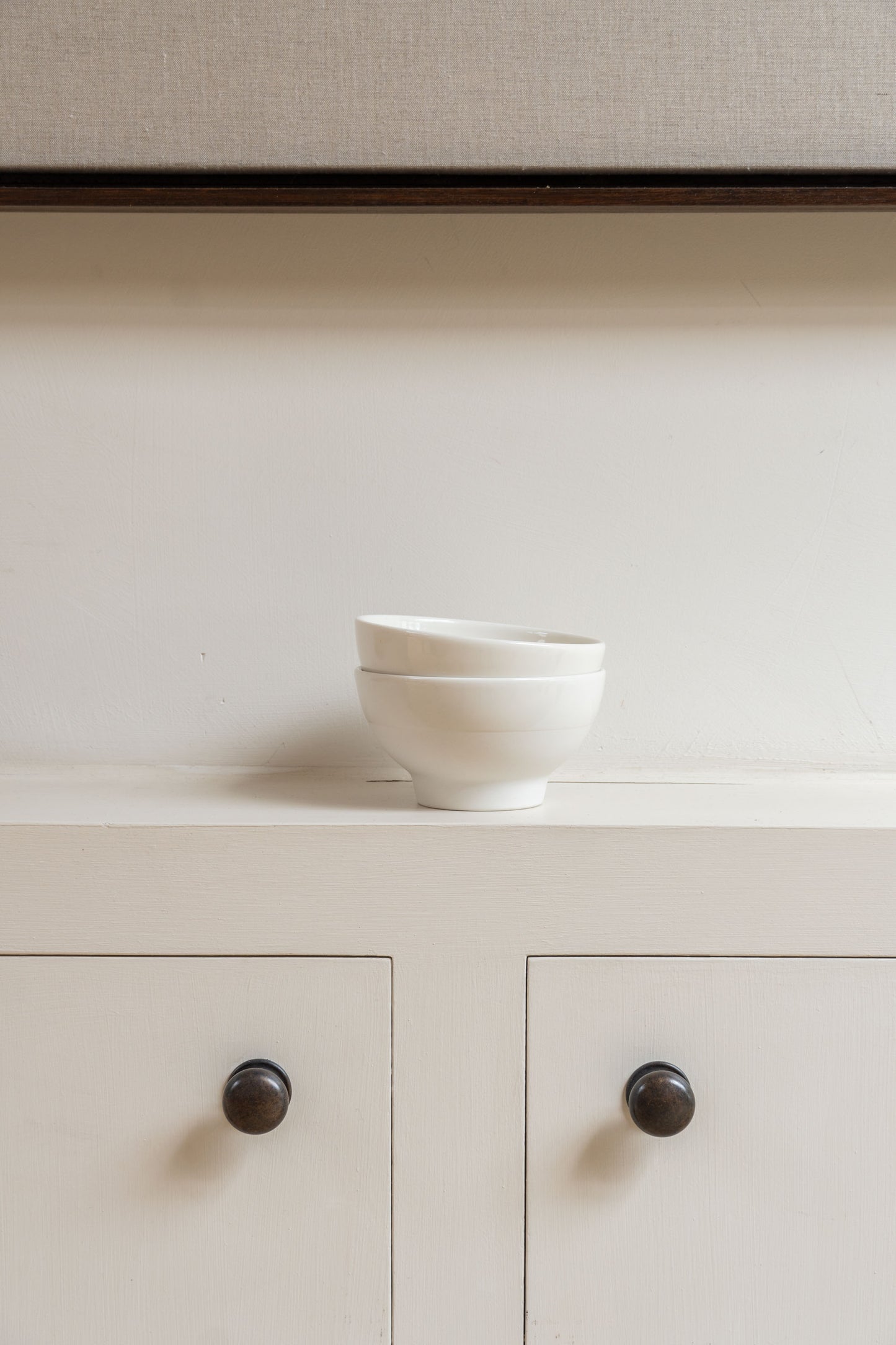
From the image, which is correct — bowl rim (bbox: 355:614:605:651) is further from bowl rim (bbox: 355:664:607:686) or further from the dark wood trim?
the dark wood trim

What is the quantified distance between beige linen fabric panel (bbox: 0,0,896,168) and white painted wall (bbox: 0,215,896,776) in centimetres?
7

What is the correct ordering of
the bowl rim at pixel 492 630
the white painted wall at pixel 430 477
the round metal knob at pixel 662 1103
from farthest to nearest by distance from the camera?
the white painted wall at pixel 430 477 → the bowl rim at pixel 492 630 → the round metal knob at pixel 662 1103

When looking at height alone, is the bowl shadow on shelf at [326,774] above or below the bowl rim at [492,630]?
below

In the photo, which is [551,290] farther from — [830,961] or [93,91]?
[830,961]

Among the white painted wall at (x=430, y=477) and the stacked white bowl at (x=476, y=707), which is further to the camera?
the white painted wall at (x=430, y=477)

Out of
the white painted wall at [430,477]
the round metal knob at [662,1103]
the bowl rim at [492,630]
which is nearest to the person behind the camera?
the round metal knob at [662,1103]

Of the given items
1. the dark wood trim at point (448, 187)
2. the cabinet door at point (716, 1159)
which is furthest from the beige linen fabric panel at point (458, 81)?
the cabinet door at point (716, 1159)

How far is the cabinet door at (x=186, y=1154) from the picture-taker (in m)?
0.49

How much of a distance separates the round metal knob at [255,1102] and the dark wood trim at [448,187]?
1.89 ft

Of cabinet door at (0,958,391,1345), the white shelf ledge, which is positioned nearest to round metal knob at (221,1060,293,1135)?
cabinet door at (0,958,391,1345)

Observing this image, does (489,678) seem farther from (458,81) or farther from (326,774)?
(458,81)

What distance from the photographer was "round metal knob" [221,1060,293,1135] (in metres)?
0.46

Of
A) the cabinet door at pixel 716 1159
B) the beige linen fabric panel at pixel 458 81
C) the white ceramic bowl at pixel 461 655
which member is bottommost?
the cabinet door at pixel 716 1159

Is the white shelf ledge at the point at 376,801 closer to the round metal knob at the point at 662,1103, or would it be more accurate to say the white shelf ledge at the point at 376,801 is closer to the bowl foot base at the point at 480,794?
the bowl foot base at the point at 480,794
